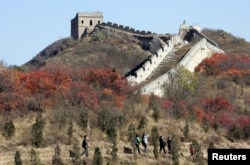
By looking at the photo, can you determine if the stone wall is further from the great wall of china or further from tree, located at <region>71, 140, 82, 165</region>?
tree, located at <region>71, 140, 82, 165</region>

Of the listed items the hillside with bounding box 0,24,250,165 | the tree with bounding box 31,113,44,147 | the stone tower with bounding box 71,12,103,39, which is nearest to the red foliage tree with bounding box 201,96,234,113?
the hillside with bounding box 0,24,250,165

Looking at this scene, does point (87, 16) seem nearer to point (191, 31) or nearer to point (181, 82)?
point (191, 31)

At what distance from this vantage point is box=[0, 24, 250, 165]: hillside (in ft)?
87.1

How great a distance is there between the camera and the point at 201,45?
172 feet

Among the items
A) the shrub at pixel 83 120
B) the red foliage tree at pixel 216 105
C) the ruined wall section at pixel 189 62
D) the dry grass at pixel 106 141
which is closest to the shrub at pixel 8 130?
the dry grass at pixel 106 141

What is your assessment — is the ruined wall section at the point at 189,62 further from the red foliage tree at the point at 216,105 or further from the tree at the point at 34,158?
the tree at the point at 34,158

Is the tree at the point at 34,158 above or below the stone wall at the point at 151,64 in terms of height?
below

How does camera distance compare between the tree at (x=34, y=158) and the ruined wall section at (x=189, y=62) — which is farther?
the ruined wall section at (x=189, y=62)

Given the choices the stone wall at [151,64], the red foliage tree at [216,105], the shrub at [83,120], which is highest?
the stone wall at [151,64]

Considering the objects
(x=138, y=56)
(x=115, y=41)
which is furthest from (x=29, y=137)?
(x=115, y=41)

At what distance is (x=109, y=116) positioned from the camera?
98.7 feet

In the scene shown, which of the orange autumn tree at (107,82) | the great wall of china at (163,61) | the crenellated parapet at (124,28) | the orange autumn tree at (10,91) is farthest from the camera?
the crenellated parapet at (124,28)

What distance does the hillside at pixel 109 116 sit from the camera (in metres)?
26.6

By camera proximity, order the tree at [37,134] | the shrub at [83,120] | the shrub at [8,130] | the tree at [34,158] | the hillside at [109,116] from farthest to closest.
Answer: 1. the shrub at [83,120]
2. the shrub at [8,130]
3. the hillside at [109,116]
4. the tree at [37,134]
5. the tree at [34,158]
